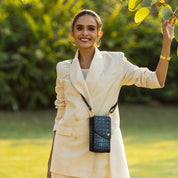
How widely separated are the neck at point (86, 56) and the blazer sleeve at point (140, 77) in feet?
0.85

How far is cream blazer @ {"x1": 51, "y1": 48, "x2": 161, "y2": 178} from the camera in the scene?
298 centimetres

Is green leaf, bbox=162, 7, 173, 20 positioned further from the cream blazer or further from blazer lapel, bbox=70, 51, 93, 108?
blazer lapel, bbox=70, 51, 93, 108

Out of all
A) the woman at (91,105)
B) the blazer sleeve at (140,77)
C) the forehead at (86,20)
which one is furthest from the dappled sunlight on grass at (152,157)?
the forehead at (86,20)

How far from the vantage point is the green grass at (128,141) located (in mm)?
6801

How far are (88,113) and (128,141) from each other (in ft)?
21.5

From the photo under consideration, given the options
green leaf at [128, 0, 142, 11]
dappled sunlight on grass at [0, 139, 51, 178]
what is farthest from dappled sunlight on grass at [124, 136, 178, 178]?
green leaf at [128, 0, 142, 11]

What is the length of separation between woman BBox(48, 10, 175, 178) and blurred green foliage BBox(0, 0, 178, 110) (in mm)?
10276

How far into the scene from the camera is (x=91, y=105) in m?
2.97

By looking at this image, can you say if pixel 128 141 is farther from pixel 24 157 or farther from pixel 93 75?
pixel 93 75

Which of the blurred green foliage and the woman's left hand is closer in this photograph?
the woman's left hand

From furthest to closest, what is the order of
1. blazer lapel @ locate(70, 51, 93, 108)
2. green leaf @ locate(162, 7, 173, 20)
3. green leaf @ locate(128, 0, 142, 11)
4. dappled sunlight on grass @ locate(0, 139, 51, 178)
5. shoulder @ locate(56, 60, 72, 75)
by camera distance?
dappled sunlight on grass @ locate(0, 139, 51, 178) < shoulder @ locate(56, 60, 72, 75) < blazer lapel @ locate(70, 51, 93, 108) < green leaf @ locate(128, 0, 142, 11) < green leaf @ locate(162, 7, 173, 20)

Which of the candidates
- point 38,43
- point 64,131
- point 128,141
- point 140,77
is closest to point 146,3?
point 140,77

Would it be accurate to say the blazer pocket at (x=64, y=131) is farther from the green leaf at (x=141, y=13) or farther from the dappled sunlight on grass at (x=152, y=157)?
the dappled sunlight on grass at (x=152, y=157)

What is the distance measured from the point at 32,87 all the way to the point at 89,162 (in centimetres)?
1135
